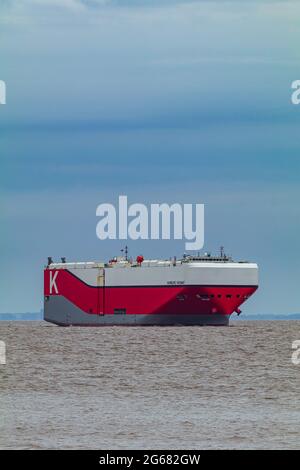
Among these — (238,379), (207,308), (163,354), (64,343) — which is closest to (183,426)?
(238,379)

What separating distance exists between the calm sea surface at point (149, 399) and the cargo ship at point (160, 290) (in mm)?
54696

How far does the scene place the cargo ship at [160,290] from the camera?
435ft

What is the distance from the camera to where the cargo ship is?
435 feet

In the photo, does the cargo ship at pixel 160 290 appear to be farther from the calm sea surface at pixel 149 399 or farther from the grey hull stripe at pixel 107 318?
the calm sea surface at pixel 149 399

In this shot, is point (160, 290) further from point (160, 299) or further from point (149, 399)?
point (149, 399)

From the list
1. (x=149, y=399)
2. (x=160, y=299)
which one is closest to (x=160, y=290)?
(x=160, y=299)

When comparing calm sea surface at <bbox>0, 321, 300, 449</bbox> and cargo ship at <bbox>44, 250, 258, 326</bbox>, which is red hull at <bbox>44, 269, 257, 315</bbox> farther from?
calm sea surface at <bbox>0, 321, 300, 449</bbox>

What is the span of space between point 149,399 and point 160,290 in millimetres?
89977

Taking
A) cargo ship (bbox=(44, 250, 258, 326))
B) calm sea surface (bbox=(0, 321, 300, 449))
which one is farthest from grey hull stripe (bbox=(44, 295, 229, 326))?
calm sea surface (bbox=(0, 321, 300, 449))

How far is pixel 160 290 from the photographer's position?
13338 cm

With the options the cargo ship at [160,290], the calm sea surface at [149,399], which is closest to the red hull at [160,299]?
the cargo ship at [160,290]
